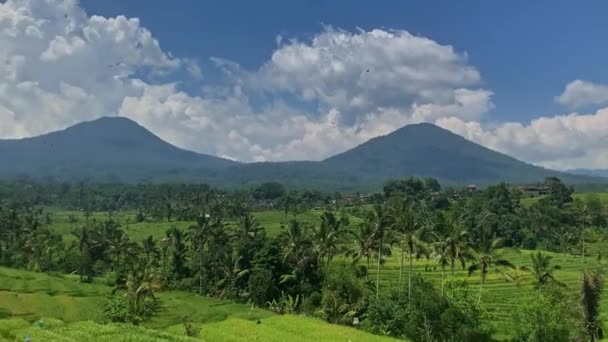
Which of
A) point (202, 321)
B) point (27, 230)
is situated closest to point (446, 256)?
point (202, 321)

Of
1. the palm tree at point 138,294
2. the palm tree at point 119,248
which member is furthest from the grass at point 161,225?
the palm tree at point 138,294

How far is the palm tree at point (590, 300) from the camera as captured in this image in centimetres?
5031

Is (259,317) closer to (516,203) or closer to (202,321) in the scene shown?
(202,321)

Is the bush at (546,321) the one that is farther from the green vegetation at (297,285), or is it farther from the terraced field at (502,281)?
the terraced field at (502,281)

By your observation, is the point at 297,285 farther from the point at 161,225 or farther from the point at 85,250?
the point at 161,225

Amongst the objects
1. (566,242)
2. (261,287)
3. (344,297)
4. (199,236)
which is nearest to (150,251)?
(199,236)

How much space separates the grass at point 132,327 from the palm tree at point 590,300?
1772 cm

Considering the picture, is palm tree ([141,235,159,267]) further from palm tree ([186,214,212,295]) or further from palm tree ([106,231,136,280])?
palm tree ([186,214,212,295])

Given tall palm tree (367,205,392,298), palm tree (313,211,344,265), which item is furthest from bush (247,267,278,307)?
tall palm tree (367,205,392,298)

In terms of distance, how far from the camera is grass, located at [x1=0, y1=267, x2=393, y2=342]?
3888cm

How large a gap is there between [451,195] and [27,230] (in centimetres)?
12737

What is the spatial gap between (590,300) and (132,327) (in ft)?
125

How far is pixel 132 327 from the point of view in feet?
133

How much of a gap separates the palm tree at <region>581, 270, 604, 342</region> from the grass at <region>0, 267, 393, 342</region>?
58.2 ft
